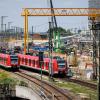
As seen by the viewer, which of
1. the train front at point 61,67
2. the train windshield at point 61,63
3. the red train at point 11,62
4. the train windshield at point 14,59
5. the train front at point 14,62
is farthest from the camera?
the train windshield at point 14,59

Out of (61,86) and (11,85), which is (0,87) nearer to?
(11,85)

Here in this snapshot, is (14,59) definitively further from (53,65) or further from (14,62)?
(53,65)

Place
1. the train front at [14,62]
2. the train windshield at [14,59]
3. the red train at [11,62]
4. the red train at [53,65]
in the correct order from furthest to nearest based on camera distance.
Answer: the train windshield at [14,59]
the train front at [14,62]
the red train at [11,62]
the red train at [53,65]

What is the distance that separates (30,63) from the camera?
79.3 m

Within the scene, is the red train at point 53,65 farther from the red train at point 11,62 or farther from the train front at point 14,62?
the red train at point 11,62

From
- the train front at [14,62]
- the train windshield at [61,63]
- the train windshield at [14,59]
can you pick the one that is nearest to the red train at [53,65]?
the train windshield at [61,63]

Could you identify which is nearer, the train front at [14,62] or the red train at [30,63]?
the red train at [30,63]

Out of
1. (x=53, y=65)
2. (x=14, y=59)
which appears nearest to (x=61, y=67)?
(x=53, y=65)

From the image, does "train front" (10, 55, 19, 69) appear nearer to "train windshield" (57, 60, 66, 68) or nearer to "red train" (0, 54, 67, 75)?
"red train" (0, 54, 67, 75)

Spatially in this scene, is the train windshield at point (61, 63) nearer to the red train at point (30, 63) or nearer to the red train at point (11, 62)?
the red train at point (30, 63)

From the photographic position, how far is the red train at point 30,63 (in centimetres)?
6688

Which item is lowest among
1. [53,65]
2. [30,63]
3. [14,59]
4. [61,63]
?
[30,63]

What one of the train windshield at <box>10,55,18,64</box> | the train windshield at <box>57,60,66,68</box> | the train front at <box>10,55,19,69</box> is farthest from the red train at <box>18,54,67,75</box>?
the train windshield at <box>10,55,18,64</box>

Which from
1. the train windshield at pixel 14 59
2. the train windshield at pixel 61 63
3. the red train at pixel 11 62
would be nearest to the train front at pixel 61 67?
the train windshield at pixel 61 63
